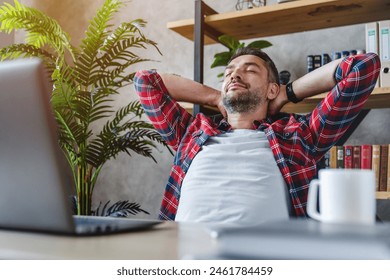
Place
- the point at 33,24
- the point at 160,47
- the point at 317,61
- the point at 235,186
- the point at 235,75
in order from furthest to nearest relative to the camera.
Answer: the point at 160,47, the point at 33,24, the point at 317,61, the point at 235,75, the point at 235,186

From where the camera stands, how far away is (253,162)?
1.54 m

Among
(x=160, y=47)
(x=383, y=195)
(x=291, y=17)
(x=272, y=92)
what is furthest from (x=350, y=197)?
(x=160, y=47)

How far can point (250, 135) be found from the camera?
1677 mm

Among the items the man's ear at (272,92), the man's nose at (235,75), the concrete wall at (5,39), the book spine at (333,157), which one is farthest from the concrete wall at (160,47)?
the man's nose at (235,75)

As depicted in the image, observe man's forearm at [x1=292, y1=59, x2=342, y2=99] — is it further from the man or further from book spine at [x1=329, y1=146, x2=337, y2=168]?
book spine at [x1=329, y1=146, x2=337, y2=168]

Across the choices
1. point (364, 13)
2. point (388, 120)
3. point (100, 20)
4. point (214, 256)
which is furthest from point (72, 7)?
point (214, 256)

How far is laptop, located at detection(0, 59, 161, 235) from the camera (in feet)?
1.85

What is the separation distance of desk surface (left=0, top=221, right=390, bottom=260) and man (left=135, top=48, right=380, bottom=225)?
0.78 m

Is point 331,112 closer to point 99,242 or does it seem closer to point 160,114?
point 160,114

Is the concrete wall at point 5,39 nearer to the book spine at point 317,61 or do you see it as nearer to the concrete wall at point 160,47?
the concrete wall at point 160,47

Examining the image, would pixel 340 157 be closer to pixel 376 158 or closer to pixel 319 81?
pixel 376 158

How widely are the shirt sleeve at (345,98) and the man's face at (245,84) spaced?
0.94 ft

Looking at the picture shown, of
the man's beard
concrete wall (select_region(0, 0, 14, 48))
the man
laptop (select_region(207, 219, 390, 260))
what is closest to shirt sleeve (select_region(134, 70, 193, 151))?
the man

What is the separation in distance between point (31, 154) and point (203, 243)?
10.2 inches
